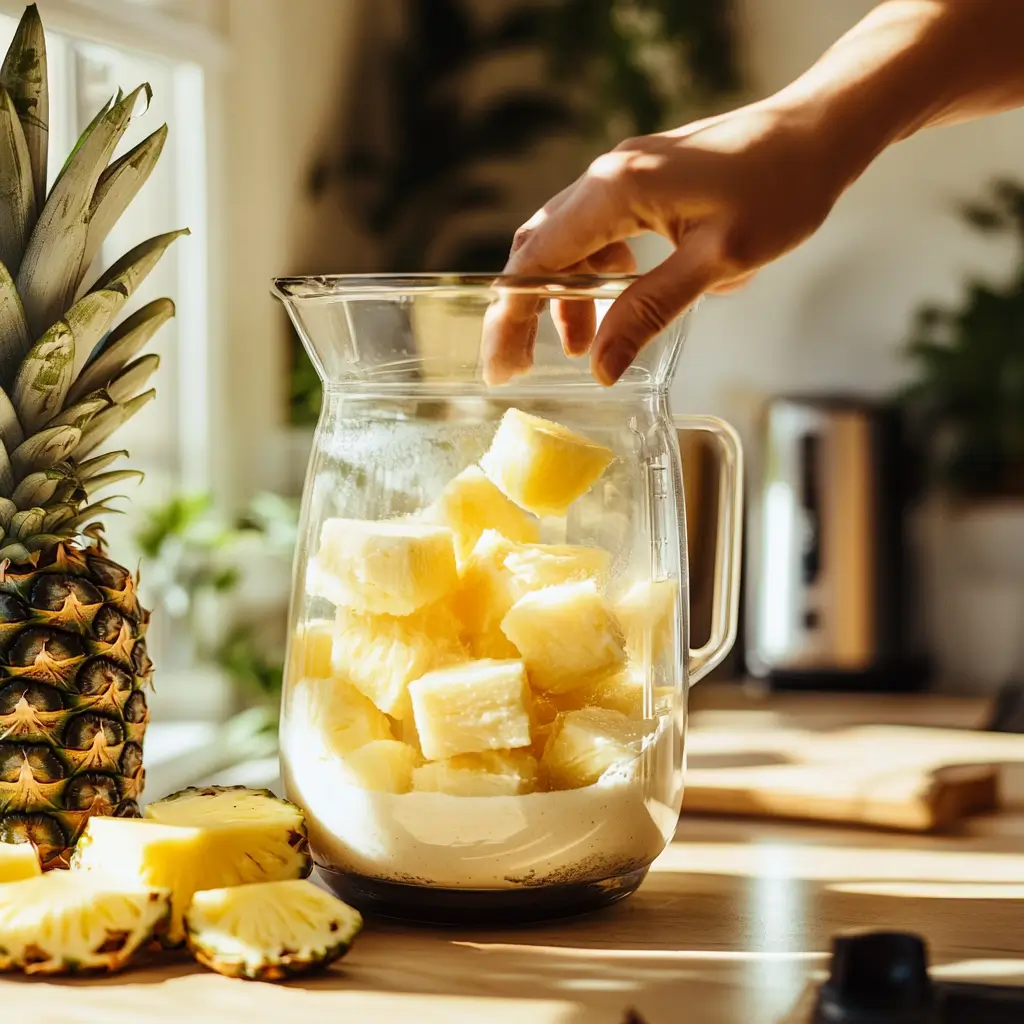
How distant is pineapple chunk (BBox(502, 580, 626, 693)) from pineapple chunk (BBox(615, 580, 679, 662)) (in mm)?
37

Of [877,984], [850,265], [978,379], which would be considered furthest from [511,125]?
[877,984]

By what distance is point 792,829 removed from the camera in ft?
3.48

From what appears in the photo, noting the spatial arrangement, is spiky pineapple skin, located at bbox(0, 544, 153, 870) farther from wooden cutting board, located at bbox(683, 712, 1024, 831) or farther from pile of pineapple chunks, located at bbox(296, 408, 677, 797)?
wooden cutting board, located at bbox(683, 712, 1024, 831)

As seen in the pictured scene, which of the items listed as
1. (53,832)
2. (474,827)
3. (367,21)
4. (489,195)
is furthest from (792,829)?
(367,21)

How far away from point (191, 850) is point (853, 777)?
64cm

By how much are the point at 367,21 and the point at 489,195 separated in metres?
0.39

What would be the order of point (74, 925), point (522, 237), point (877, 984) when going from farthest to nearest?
point (522, 237)
point (74, 925)
point (877, 984)

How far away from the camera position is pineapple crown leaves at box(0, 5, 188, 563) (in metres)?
0.81

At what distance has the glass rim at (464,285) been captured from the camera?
2.35 ft

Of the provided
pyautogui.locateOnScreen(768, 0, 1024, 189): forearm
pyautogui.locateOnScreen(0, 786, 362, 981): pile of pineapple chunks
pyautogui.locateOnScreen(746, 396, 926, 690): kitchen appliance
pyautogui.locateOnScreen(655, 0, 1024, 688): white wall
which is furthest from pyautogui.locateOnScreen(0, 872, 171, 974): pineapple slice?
pyautogui.locateOnScreen(655, 0, 1024, 688): white wall

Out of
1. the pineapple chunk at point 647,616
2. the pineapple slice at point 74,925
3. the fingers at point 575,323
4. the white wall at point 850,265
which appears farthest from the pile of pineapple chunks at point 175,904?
the white wall at point 850,265

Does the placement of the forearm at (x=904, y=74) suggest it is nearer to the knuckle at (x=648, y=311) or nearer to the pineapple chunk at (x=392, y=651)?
the knuckle at (x=648, y=311)

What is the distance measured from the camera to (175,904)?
2.34 feet

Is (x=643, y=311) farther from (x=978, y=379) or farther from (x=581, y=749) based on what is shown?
(x=978, y=379)
